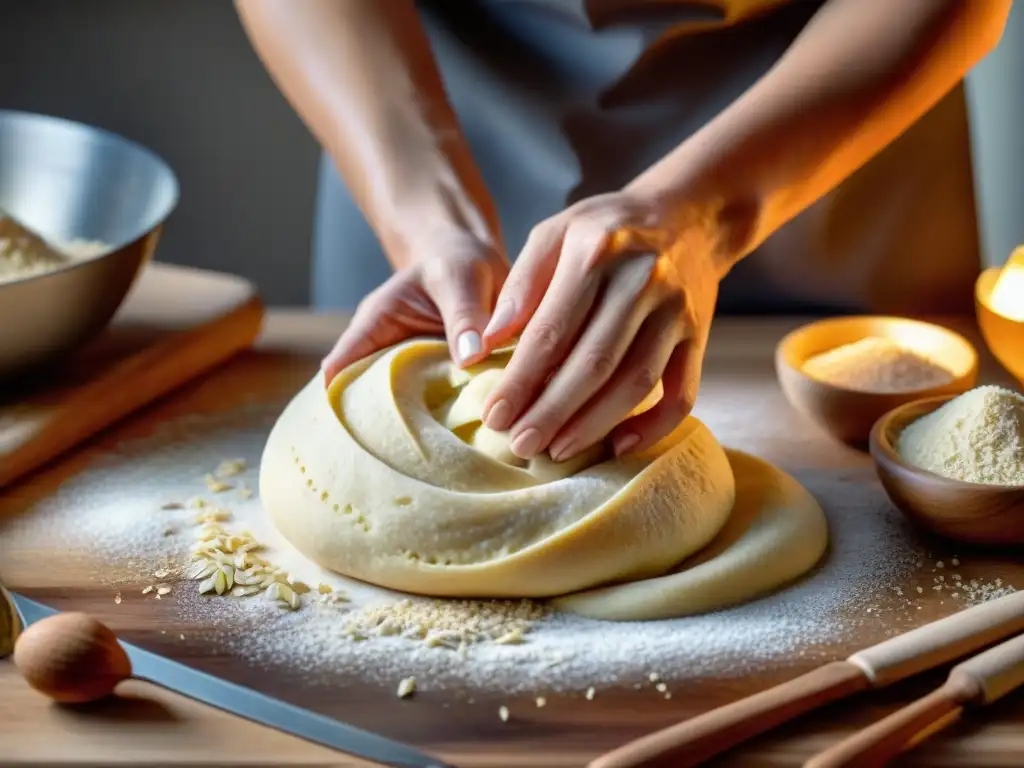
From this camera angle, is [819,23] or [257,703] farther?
[819,23]

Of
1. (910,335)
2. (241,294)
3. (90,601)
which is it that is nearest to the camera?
(90,601)

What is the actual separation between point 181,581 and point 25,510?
0.28m

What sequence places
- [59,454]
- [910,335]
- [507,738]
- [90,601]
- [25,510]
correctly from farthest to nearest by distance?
[910,335], [59,454], [25,510], [90,601], [507,738]

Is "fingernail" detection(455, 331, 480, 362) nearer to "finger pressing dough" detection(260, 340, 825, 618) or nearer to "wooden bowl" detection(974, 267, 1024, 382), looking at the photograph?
"finger pressing dough" detection(260, 340, 825, 618)

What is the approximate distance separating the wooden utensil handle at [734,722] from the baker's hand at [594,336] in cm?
33

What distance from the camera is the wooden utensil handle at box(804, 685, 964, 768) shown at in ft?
3.32

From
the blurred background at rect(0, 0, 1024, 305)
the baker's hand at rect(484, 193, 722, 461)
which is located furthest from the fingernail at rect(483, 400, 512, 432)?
the blurred background at rect(0, 0, 1024, 305)

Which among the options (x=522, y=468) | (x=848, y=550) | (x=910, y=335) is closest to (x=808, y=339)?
(x=910, y=335)

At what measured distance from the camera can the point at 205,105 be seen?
3.17 metres

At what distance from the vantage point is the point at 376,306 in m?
1.51

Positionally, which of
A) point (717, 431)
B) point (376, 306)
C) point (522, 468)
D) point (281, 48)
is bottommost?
point (717, 431)

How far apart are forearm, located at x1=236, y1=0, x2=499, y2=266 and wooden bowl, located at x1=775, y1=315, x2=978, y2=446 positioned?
446 millimetres

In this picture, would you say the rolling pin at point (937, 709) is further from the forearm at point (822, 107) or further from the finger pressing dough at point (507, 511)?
the forearm at point (822, 107)

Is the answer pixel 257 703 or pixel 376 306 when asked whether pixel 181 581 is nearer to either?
pixel 257 703
